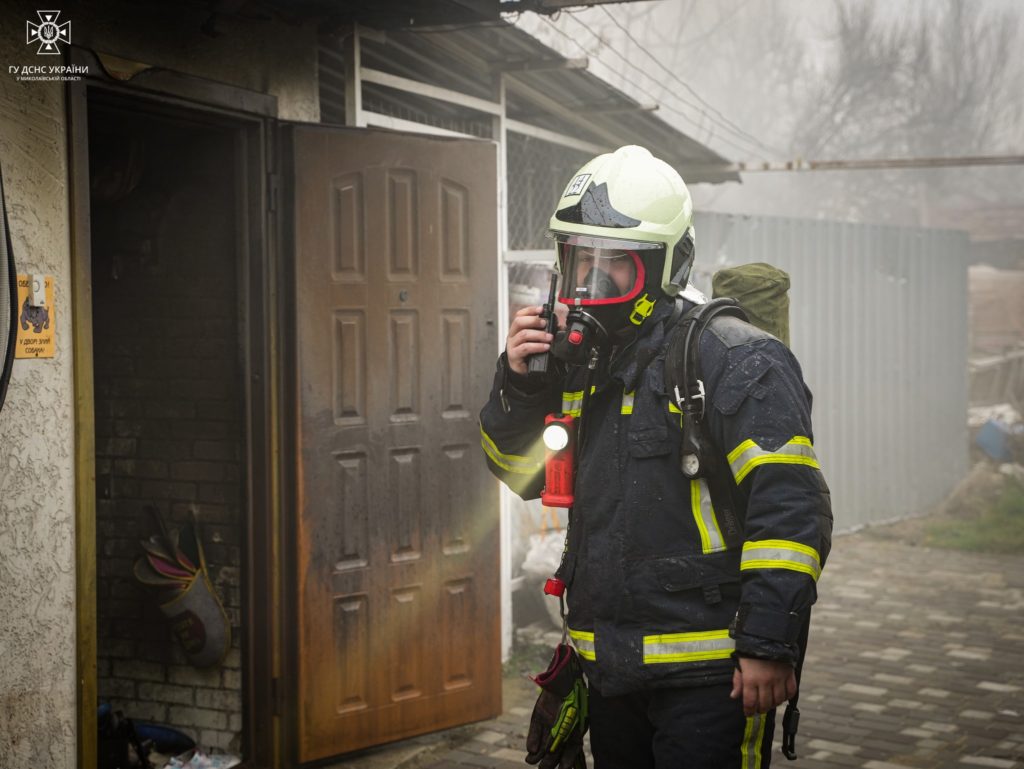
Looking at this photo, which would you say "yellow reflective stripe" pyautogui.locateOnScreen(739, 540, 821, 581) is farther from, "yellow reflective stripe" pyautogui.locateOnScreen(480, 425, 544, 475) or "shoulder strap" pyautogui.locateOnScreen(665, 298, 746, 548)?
"yellow reflective stripe" pyautogui.locateOnScreen(480, 425, 544, 475)

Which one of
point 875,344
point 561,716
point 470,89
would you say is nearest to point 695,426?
point 561,716

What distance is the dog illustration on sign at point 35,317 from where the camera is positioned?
398cm

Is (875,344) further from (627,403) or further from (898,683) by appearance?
(627,403)

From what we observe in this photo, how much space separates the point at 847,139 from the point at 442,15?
119ft

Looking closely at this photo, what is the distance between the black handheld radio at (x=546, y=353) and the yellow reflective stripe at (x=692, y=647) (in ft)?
2.57

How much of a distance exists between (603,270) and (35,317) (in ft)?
6.49

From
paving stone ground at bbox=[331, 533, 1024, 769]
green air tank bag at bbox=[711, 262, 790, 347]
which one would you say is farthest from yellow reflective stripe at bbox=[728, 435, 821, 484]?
paving stone ground at bbox=[331, 533, 1024, 769]

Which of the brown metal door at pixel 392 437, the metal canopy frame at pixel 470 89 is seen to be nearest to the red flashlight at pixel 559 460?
the brown metal door at pixel 392 437

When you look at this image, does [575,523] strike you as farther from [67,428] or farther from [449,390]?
[449,390]

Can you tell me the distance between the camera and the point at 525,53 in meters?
6.65

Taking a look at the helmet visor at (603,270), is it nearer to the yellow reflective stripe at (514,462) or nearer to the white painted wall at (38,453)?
the yellow reflective stripe at (514,462)

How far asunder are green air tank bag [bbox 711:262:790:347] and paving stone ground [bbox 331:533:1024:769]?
6.49 ft

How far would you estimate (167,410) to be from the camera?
5.59m

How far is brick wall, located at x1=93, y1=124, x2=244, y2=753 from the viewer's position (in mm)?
5375
